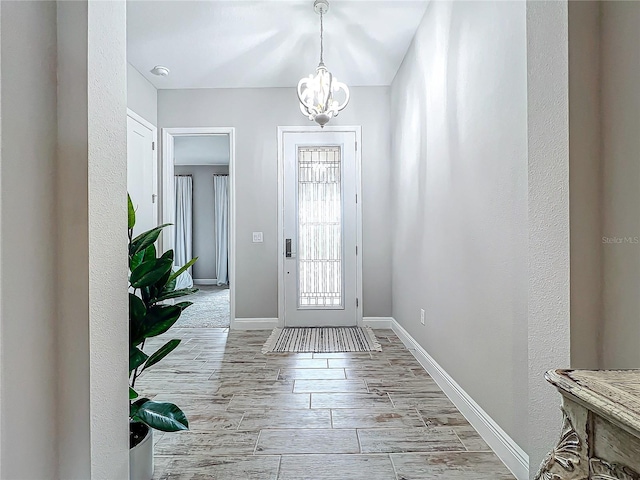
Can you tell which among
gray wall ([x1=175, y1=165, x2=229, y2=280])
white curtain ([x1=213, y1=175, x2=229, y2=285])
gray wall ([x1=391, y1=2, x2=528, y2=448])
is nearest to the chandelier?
gray wall ([x1=391, y1=2, x2=528, y2=448])

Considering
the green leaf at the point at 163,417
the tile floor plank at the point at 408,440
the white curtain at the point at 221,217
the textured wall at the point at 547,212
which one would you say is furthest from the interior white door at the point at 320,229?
the white curtain at the point at 221,217

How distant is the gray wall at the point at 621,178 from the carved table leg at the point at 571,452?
1.88 ft

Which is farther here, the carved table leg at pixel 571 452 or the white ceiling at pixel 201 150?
the white ceiling at pixel 201 150

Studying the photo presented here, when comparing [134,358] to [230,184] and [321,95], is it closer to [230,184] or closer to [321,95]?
[321,95]

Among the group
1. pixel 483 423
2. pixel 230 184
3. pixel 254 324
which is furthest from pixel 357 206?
pixel 483 423

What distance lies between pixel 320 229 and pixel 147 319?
3.01 metres

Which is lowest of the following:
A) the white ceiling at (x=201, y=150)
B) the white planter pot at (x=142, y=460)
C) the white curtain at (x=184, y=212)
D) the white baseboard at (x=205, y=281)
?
the white baseboard at (x=205, y=281)

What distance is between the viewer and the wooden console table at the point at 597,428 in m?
0.51

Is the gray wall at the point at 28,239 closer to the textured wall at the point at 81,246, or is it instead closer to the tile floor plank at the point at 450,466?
the textured wall at the point at 81,246

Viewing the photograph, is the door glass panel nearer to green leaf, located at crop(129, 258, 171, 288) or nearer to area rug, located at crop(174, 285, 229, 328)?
area rug, located at crop(174, 285, 229, 328)

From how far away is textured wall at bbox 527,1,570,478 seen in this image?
1.08 meters

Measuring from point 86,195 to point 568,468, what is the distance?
4.24 ft

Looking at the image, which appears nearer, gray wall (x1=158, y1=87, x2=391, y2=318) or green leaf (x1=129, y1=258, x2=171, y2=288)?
green leaf (x1=129, y1=258, x2=171, y2=288)

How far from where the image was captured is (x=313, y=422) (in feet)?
6.68
